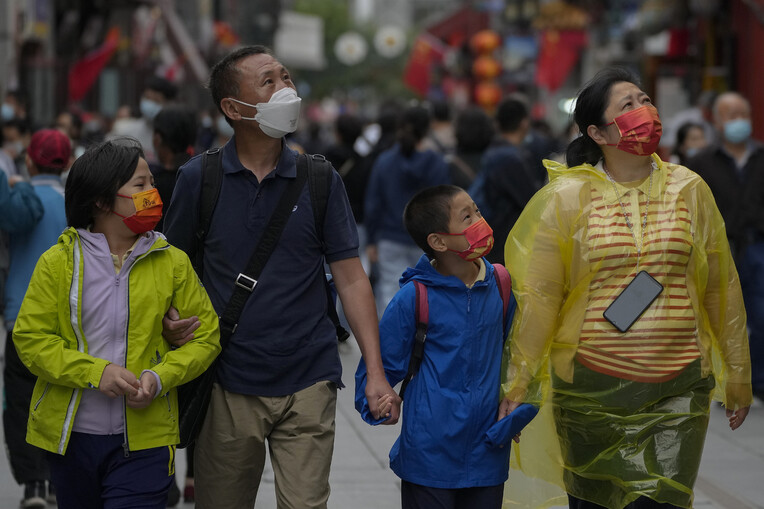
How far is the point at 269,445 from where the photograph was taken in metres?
4.04

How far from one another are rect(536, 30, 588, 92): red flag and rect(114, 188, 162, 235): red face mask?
971 inches

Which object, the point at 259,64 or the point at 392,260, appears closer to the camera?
the point at 259,64

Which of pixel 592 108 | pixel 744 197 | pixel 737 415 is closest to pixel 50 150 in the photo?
pixel 592 108

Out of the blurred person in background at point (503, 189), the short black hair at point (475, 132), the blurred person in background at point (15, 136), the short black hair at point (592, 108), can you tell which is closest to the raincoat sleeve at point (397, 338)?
the short black hair at point (592, 108)

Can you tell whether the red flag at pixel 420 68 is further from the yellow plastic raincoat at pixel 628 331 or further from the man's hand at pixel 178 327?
the man's hand at pixel 178 327

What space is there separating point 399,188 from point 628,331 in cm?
561

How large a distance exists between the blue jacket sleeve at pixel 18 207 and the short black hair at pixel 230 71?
5.49 feet

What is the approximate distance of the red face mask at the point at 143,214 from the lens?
12.9 ft

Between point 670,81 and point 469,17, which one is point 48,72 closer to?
point 670,81

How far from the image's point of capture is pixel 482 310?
13.4ft

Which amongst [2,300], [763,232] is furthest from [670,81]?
[2,300]

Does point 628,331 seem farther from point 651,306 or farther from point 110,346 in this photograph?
point 110,346

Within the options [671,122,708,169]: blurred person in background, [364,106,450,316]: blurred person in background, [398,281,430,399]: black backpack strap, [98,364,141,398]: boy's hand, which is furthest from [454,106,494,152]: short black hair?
[98,364,141,398]: boy's hand

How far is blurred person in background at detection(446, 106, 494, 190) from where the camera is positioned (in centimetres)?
920
